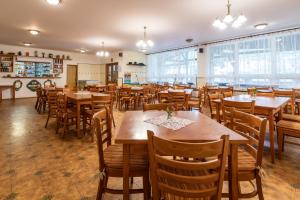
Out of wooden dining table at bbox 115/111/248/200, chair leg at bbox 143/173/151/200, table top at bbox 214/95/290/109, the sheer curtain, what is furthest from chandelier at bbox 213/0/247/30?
the sheer curtain

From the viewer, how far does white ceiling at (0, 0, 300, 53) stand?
383cm

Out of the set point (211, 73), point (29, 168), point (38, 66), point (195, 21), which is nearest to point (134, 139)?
point (29, 168)

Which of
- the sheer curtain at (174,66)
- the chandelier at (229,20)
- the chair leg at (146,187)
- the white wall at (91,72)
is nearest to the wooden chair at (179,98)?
the chandelier at (229,20)

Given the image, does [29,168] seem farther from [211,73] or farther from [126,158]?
[211,73]

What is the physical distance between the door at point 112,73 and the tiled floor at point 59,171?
737 cm

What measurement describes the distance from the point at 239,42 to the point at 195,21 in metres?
2.71

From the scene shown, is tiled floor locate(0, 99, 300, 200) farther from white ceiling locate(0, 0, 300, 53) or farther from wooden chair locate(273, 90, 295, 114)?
white ceiling locate(0, 0, 300, 53)

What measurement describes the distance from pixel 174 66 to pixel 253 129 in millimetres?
8062

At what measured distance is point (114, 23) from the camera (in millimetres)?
5152

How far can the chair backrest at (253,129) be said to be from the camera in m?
1.38

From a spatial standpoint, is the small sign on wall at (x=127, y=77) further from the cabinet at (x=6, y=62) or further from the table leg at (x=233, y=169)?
the table leg at (x=233, y=169)

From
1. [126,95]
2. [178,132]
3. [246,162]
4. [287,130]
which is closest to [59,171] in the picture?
[178,132]

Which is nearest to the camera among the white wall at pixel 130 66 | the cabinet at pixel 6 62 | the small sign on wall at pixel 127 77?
the cabinet at pixel 6 62

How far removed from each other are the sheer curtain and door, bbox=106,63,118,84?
183cm
